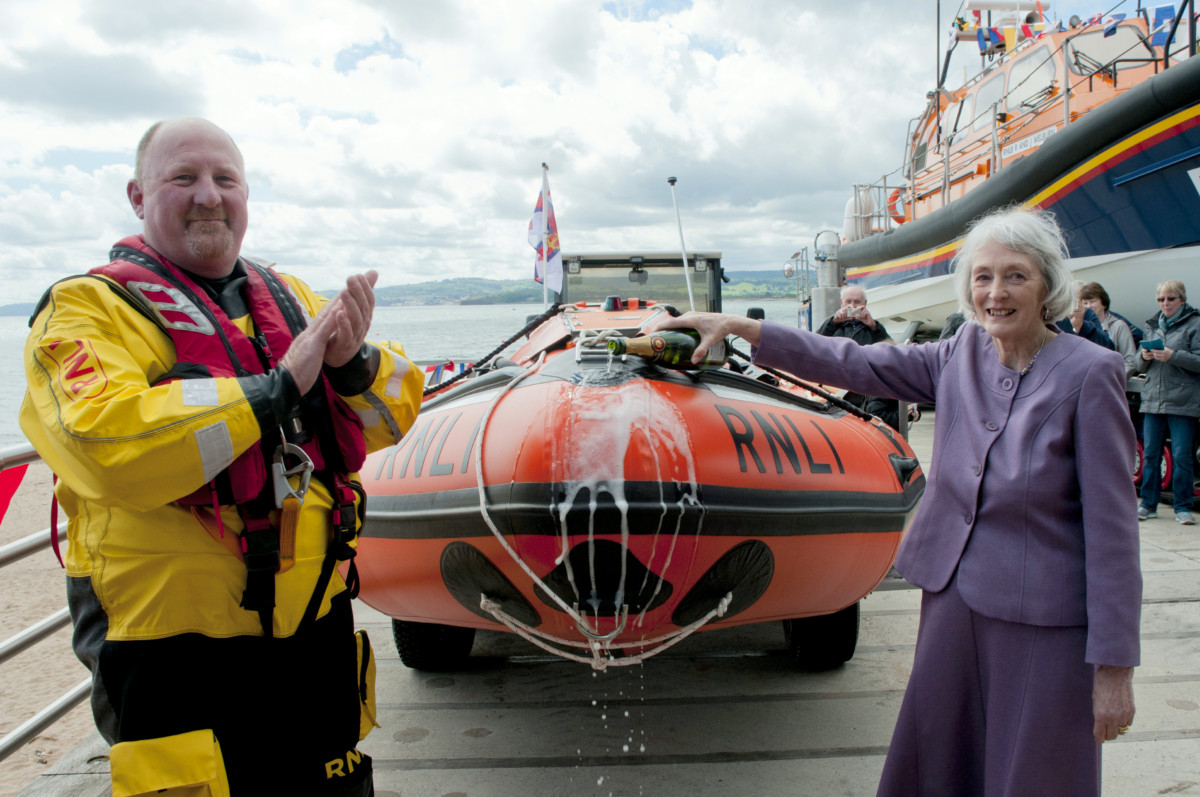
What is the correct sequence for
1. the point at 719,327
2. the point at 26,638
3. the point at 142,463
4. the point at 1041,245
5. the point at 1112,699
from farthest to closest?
the point at 26,638 → the point at 719,327 → the point at 1041,245 → the point at 1112,699 → the point at 142,463

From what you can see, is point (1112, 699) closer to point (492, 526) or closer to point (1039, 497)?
point (1039, 497)

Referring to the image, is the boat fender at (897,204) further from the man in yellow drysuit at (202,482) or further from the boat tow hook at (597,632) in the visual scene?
→ the man in yellow drysuit at (202,482)

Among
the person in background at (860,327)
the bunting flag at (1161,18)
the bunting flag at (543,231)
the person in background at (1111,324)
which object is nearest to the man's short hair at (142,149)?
the person in background at (860,327)

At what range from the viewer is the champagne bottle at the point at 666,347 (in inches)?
84.9

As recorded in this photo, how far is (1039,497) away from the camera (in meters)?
1.40

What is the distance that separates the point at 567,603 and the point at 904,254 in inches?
333

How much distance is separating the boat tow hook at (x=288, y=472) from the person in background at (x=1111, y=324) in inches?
186

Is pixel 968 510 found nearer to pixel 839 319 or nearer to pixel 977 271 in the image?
pixel 977 271

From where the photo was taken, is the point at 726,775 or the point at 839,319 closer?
the point at 726,775

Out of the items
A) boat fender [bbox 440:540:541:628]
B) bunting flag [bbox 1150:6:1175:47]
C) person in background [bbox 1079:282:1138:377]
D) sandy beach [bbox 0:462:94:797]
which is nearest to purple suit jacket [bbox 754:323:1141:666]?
boat fender [bbox 440:540:541:628]

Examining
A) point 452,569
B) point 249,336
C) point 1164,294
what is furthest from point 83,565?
point 1164,294

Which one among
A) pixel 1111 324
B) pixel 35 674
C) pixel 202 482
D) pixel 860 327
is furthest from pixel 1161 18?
pixel 35 674

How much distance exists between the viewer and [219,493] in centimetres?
133

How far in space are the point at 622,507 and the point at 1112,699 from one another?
1.04 m
